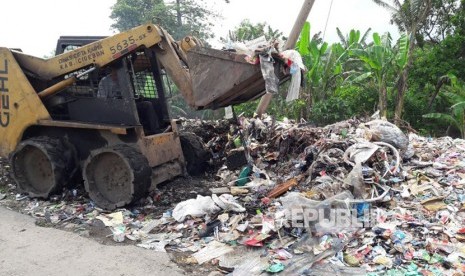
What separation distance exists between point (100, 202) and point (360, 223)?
3342mm

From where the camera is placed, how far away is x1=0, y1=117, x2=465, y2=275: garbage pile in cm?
377

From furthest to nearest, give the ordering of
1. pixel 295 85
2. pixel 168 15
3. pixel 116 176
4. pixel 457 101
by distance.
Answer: pixel 168 15
pixel 457 101
pixel 116 176
pixel 295 85

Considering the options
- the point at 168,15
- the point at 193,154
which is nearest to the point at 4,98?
the point at 193,154

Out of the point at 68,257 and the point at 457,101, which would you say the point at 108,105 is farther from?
the point at 457,101

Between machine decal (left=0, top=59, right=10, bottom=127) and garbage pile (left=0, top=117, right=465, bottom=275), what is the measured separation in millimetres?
1399

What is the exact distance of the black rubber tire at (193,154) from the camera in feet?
21.8

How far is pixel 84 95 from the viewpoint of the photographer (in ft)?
19.4

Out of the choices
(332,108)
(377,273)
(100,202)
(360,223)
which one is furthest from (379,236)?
(332,108)

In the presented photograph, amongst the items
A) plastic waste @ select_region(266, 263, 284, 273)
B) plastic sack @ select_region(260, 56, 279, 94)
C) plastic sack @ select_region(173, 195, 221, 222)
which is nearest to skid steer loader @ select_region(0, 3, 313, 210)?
plastic sack @ select_region(260, 56, 279, 94)

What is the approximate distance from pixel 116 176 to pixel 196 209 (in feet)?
4.36

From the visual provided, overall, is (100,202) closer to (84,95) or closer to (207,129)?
(84,95)

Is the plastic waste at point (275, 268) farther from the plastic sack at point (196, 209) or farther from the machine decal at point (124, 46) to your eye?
the machine decal at point (124, 46)

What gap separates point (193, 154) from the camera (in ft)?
21.8

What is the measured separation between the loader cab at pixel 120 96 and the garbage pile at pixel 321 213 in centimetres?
117
